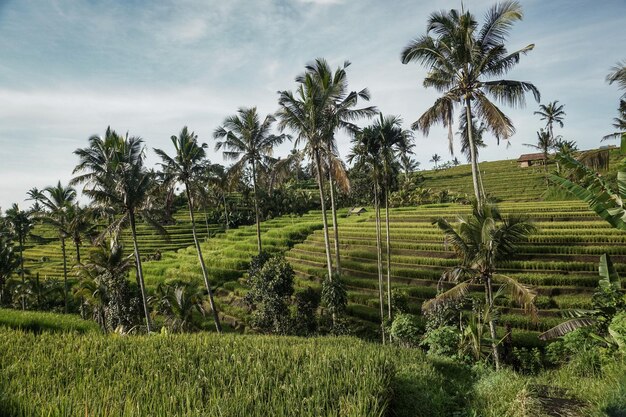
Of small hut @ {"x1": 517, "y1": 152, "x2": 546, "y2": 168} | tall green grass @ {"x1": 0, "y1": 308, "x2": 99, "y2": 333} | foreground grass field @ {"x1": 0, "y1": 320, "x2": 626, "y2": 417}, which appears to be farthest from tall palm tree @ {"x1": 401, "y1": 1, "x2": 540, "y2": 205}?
small hut @ {"x1": 517, "y1": 152, "x2": 546, "y2": 168}

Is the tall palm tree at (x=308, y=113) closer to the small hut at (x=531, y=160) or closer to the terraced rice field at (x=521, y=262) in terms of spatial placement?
the terraced rice field at (x=521, y=262)

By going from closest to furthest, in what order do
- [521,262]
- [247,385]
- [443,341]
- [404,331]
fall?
[247,385] → [443,341] → [404,331] → [521,262]

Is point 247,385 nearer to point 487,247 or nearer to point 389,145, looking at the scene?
point 487,247

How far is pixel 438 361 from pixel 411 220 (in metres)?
27.5

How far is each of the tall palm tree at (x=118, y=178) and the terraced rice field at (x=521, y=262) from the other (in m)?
13.9

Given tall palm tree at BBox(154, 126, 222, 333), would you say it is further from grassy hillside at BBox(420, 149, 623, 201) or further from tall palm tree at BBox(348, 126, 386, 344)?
grassy hillside at BBox(420, 149, 623, 201)

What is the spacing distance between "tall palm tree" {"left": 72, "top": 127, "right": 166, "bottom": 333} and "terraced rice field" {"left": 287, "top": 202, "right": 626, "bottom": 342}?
1389cm

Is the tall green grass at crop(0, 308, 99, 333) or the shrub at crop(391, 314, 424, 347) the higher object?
the tall green grass at crop(0, 308, 99, 333)

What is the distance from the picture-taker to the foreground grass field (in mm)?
5047

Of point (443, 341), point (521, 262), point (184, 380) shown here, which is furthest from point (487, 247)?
point (521, 262)

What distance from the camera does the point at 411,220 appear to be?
37406 millimetres

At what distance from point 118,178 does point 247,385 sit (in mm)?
16997

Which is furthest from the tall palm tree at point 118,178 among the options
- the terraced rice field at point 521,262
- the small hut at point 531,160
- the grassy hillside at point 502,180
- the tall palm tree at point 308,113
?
the small hut at point 531,160

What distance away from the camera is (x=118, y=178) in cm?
1931
